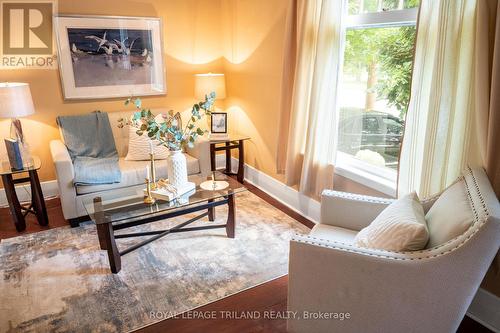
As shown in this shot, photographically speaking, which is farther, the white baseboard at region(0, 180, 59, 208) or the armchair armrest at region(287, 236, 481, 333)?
the white baseboard at region(0, 180, 59, 208)

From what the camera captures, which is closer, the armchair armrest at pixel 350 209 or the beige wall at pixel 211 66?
the armchair armrest at pixel 350 209

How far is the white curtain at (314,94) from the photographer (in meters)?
2.65

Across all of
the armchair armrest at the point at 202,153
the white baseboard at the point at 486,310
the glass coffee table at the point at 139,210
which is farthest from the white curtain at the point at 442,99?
the armchair armrest at the point at 202,153

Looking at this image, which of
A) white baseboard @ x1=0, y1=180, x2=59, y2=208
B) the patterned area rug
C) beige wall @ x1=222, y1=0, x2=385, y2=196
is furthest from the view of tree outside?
white baseboard @ x1=0, y1=180, x2=59, y2=208

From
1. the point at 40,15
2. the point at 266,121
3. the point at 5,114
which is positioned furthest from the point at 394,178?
the point at 40,15

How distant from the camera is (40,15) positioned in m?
3.38

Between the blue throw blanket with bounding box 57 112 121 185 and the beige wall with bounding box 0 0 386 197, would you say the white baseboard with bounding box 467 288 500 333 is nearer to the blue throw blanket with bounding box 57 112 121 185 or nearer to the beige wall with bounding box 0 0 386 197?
the beige wall with bounding box 0 0 386 197

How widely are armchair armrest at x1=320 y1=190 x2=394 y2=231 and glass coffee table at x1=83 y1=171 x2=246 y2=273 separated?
847mm

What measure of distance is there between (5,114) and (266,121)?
2439mm

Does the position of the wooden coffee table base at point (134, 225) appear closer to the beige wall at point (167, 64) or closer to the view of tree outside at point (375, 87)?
the view of tree outside at point (375, 87)

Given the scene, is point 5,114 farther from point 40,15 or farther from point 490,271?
point 490,271

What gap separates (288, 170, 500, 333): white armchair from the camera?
4.40ft

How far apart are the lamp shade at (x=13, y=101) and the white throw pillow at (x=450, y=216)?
326cm

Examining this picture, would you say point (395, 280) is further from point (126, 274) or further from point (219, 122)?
point (219, 122)
